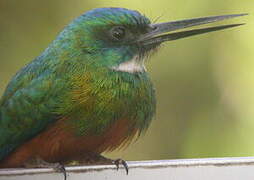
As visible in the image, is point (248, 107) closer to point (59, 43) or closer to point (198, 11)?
point (198, 11)

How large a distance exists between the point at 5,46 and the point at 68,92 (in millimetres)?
2539

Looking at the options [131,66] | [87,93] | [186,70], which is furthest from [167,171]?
[186,70]

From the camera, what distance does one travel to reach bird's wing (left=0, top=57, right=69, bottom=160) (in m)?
3.43

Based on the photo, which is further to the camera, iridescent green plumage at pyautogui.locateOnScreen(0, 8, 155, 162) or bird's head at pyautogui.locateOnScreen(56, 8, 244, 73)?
bird's head at pyautogui.locateOnScreen(56, 8, 244, 73)

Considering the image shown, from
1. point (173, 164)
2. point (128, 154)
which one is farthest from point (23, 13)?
point (173, 164)

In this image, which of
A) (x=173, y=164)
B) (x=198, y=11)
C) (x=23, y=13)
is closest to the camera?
(x=173, y=164)

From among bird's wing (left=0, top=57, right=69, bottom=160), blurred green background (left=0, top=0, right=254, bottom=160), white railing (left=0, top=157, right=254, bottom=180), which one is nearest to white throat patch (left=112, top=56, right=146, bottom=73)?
bird's wing (left=0, top=57, right=69, bottom=160)

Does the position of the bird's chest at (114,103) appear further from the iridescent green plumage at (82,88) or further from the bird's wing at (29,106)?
the bird's wing at (29,106)

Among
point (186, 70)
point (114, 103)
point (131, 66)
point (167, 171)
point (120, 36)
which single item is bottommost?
point (167, 171)

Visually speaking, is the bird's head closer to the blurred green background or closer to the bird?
the bird

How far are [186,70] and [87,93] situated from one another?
8.72 feet

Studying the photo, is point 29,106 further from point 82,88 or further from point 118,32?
point 118,32

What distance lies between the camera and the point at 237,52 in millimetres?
5746

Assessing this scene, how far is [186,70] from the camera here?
595 cm
